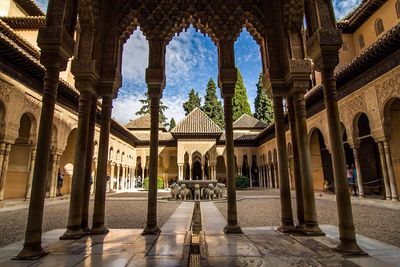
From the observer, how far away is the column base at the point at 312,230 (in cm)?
427

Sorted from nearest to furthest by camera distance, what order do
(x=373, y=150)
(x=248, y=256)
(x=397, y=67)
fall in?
1. (x=248, y=256)
2. (x=397, y=67)
3. (x=373, y=150)

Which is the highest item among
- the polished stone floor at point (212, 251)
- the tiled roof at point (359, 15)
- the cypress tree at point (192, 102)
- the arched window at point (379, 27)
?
the cypress tree at point (192, 102)

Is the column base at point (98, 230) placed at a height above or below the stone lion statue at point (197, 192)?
below

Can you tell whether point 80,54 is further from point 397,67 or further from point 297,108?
point 397,67

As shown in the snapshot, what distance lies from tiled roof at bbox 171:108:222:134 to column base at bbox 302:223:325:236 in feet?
73.7

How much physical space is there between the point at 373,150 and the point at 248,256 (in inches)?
658

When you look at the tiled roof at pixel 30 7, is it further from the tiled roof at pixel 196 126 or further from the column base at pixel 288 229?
the column base at pixel 288 229

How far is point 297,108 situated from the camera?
15.9 ft

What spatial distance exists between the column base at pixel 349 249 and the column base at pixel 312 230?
0.91m

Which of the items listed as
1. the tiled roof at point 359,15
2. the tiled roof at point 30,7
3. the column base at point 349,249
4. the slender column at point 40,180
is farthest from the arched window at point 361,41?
the tiled roof at point 30,7

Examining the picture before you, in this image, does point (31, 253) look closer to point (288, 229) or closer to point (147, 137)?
point (288, 229)

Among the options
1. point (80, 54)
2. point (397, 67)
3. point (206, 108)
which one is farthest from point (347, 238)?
point (206, 108)

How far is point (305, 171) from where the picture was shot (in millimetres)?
4523

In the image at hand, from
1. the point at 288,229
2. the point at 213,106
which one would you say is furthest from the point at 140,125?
the point at 288,229
